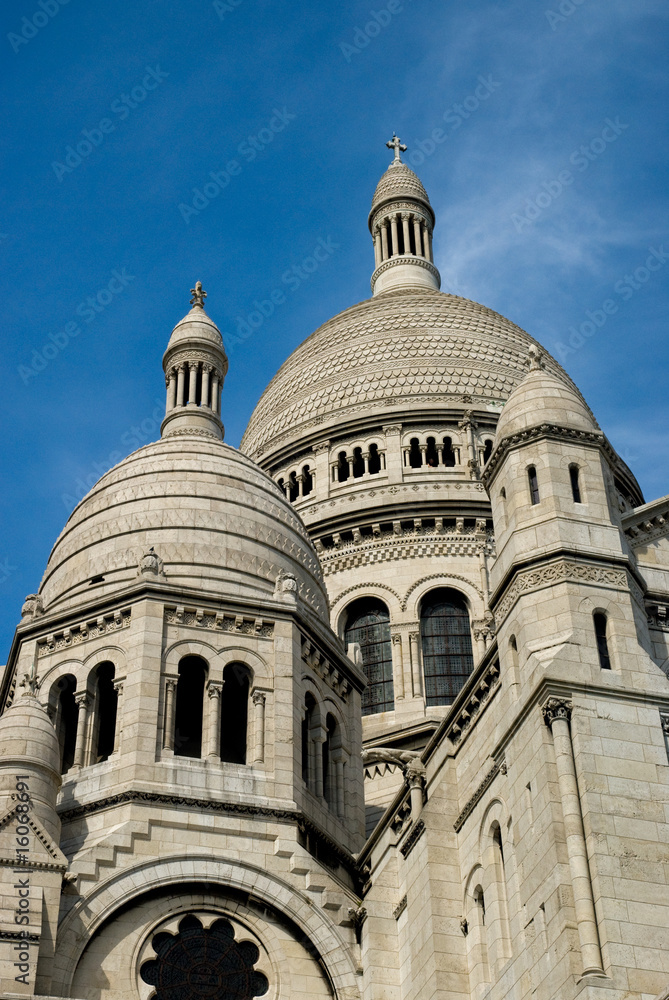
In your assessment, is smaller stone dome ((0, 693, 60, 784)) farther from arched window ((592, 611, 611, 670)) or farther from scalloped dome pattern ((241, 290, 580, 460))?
scalloped dome pattern ((241, 290, 580, 460))

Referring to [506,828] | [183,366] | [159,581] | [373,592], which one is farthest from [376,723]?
[506,828]

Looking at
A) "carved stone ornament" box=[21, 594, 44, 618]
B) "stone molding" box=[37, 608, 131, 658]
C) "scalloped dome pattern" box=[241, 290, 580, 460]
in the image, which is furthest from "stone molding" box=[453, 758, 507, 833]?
"scalloped dome pattern" box=[241, 290, 580, 460]

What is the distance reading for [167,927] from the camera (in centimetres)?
2927

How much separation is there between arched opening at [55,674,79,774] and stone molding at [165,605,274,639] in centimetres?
258

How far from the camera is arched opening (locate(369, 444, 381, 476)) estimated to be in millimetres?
53844

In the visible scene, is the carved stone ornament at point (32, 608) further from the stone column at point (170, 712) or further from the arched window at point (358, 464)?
the arched window at point (358, 464)

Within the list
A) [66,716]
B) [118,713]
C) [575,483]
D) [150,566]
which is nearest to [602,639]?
[575,483]

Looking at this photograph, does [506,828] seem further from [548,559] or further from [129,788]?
[129,788]

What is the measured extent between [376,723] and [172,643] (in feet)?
49.4

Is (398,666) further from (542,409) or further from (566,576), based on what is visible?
(566,576)

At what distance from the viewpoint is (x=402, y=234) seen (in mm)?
69438

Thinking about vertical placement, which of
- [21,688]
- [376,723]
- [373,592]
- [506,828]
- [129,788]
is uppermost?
[373,592]

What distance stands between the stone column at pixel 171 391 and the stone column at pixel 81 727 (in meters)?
13.2

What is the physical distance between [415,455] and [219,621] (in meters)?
21.2
